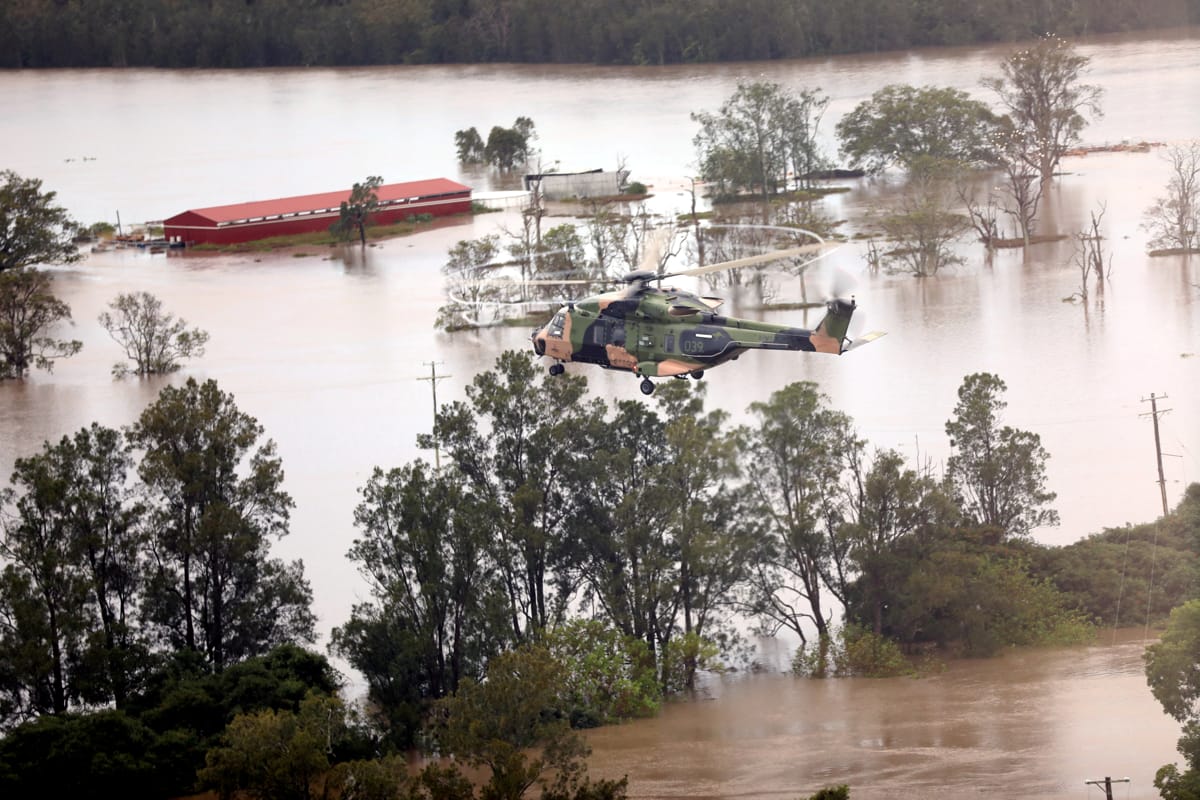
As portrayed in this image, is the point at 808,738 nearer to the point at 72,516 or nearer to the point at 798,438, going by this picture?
the point at 798,438

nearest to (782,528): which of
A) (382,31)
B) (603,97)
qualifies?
(603,97)

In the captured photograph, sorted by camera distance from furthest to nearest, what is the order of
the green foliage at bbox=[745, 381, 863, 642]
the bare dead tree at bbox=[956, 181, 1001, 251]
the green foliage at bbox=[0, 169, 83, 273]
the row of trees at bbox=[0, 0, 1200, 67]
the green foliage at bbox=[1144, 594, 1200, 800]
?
the row of trees at bbox=[0, 0, 1200, 67], the green foliage at bbox=[0, 169, 83, 273], the bare dead tree at bbox=[956, 181, 1001, 251], the green foliage at bbox=[745, 381, 863, 642], the green foliage at bbox=[1144, 594, 1200, 800]

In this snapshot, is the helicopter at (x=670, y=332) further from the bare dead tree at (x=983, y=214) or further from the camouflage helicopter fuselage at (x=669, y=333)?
the bare dead tree at (x=983, y=214)

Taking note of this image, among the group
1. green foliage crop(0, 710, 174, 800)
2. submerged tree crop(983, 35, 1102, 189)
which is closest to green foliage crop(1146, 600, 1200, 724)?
green foliage crop(0, 710, 174, 800)

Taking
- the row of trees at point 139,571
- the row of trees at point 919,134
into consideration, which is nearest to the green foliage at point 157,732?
the row of trees at point 139,571

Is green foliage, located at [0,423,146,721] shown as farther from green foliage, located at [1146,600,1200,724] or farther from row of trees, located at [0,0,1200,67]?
row of trees, located at [0,0,1200,67]

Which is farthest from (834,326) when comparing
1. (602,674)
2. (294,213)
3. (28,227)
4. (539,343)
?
(294,213)

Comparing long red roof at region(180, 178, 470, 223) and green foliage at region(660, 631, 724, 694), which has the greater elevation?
long red roof at region(180, 178, 470, 223)
